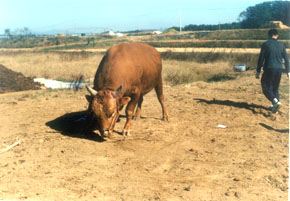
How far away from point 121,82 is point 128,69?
0.52m

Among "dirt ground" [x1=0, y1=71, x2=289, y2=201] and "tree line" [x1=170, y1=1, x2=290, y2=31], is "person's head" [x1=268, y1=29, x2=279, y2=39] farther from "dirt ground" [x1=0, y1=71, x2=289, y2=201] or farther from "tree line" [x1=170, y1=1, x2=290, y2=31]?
"tree line" [x1=170, y1=1, x2=290, y2=31]

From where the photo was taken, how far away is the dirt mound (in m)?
16.7

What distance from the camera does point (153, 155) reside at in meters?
6.53

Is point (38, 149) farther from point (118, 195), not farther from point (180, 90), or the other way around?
point (180, 90)

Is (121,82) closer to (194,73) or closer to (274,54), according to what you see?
(274,54)

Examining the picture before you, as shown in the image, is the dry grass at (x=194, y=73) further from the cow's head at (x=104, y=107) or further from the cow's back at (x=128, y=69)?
the cow's head at (x=104, y=107)

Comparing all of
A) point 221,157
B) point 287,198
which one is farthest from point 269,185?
point 221,157

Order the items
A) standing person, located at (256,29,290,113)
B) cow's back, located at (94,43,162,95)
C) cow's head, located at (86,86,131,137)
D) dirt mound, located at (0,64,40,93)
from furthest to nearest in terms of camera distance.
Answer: dirt mound, located at (0,64,40,93) → standing person, located at (256,29,290,113) → cow's back, located at (94,43,162,95) → cow's head, located at (86,86,131,137)

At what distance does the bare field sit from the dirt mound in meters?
6.07

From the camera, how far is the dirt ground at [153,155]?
16.2ft

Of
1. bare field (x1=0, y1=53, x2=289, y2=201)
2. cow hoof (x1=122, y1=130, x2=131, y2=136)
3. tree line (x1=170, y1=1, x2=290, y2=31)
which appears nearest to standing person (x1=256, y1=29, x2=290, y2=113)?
bare field (x1=0, y1=53, x2=289, y2=201)

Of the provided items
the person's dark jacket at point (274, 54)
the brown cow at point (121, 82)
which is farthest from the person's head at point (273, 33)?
the brown cow at point (121, 82)

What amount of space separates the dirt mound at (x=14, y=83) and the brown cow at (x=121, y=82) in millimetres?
9684

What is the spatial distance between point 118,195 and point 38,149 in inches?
101
